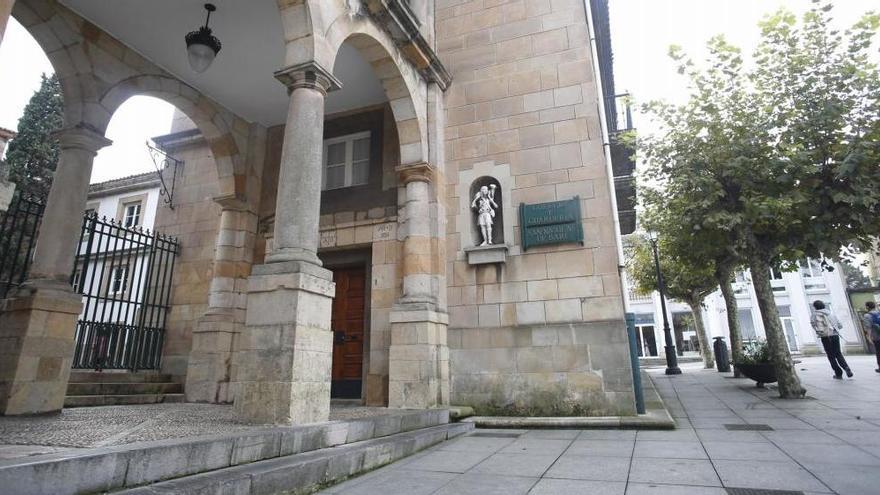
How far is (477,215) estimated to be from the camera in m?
8.21

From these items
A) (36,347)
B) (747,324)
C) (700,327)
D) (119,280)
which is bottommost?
(36,347)

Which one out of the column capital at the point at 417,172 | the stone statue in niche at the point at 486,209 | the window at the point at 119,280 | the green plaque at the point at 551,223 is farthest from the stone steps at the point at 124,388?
the green plaque at the point at 551,223

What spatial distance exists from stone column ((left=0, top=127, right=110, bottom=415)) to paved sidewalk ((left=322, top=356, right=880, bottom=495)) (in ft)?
13.5

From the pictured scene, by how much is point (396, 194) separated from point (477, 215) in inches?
64.6

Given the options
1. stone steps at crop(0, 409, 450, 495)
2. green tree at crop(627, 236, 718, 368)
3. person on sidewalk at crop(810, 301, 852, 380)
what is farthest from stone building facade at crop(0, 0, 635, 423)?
green tree at crop(627, 236, 718, 368)

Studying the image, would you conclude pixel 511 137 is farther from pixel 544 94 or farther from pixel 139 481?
pixel 139 481

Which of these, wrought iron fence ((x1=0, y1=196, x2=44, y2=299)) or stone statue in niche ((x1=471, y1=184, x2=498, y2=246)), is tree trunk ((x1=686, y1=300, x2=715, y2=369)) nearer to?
stone statue in niche ((x1=471, y1=184, x2=498, y2=246))

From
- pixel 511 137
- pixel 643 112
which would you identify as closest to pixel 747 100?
pixel 643 112

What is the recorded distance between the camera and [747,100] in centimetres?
895

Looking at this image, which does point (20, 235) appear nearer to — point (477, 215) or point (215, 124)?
point (215, 124)

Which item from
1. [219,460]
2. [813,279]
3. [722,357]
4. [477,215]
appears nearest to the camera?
[219,460]

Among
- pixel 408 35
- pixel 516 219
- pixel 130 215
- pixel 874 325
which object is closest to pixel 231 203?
pixel 408 35

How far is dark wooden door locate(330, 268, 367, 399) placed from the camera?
27.5 ft

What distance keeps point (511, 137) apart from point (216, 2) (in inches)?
199
